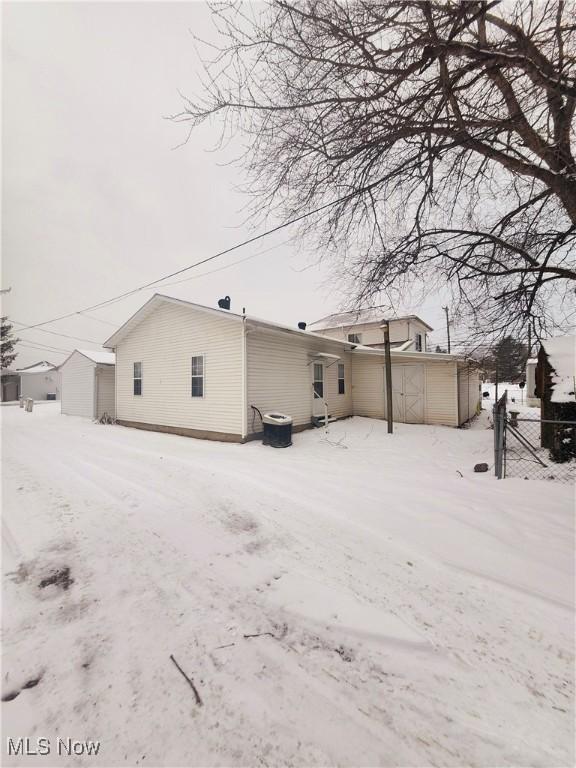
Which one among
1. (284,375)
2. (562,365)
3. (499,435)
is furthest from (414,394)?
(499,435)

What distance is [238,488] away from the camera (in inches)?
189

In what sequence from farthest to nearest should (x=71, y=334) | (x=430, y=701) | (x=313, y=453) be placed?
(x=71, y=334) < (x=313, y=453) < (x=430, y=701)

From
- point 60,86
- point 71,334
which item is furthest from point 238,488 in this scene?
point 71,334

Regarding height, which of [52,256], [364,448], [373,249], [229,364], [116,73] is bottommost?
[364,448]

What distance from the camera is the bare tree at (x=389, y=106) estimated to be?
112 inches

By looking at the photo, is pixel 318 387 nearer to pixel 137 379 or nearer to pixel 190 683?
pixel 137 379

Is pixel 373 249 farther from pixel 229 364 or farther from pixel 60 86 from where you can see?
pixel 60 86

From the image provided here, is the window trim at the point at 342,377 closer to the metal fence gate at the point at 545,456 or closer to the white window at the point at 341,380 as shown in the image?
the white window at the point at 341,380

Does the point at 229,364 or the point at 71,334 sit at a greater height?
the point at 71,334

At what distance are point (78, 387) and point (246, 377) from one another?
1297 cm

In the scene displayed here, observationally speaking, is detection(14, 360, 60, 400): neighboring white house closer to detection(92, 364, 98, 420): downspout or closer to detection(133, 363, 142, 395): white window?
detection(92, 364, 98, 420): downspout

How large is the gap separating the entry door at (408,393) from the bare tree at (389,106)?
25.6 feet

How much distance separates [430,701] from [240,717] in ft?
3.13

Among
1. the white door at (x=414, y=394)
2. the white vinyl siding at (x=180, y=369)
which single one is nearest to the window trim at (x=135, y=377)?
the white vinyl siding at (x=180, y=369)
